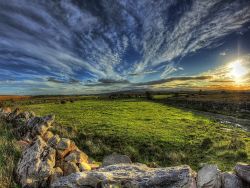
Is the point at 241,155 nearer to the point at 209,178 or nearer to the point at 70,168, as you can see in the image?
the point at 209,178

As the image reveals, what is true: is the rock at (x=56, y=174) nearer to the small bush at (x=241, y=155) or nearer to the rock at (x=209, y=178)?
the rock at (x=209, y=178)

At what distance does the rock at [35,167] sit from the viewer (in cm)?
883

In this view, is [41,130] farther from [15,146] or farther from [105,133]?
[105,133]

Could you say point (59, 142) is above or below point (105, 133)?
above

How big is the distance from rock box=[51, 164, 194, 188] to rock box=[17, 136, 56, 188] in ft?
2.44

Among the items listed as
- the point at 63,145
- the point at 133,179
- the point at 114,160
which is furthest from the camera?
the point at 114,160

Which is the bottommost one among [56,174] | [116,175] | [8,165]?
[56,174]

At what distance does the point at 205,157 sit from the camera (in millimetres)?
17094

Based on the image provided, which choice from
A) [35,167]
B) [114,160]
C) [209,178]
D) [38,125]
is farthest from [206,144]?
[35,167]

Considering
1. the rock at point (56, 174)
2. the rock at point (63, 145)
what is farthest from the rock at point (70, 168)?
the rock at point (63, 145)

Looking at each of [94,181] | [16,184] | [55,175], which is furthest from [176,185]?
[16,184]

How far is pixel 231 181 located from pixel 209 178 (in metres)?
0.82

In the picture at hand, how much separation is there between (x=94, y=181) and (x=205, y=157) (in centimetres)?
1161

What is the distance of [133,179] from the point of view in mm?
8156
